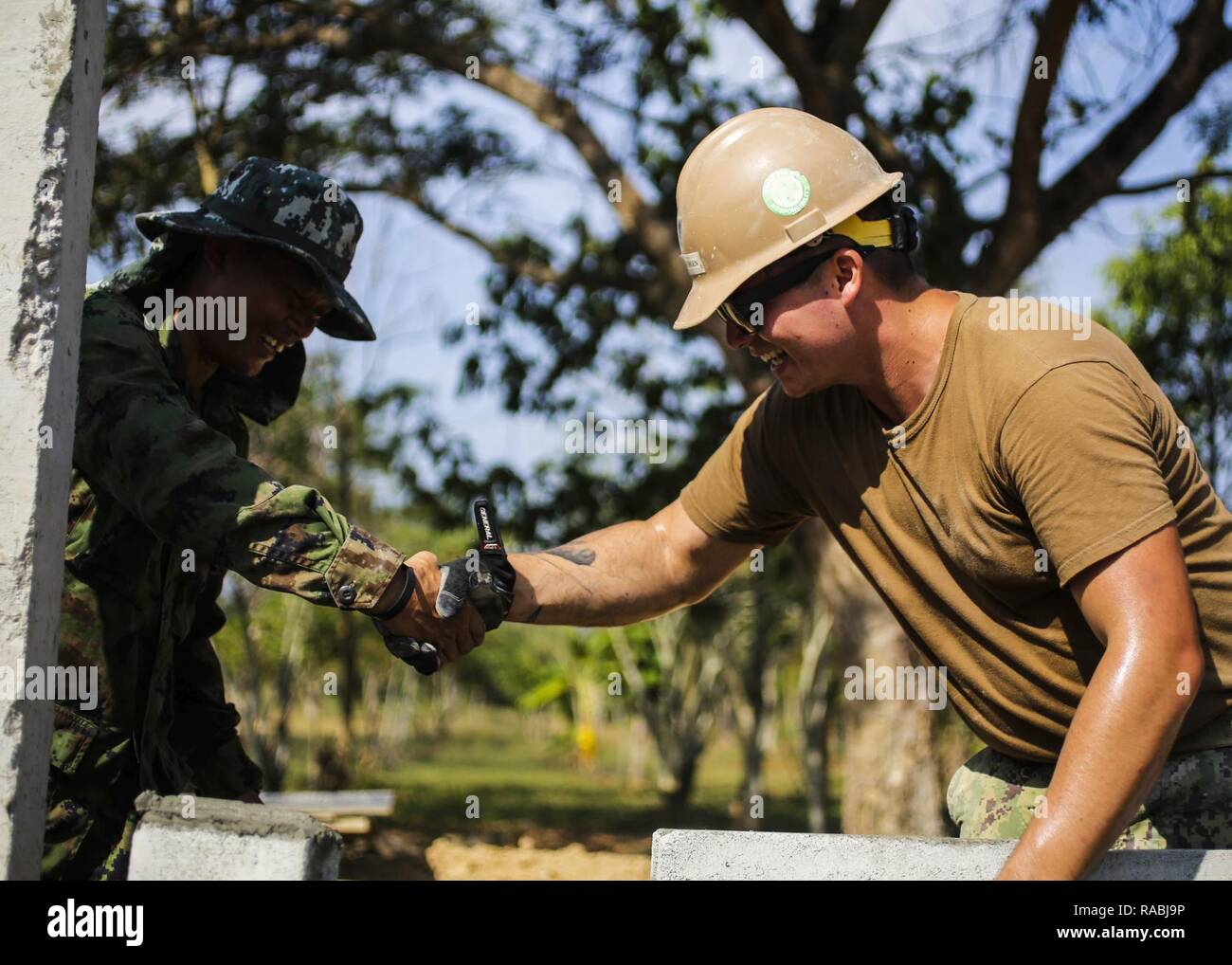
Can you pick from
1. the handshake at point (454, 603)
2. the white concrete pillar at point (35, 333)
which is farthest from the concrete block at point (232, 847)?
the handshake at point (454, 603)

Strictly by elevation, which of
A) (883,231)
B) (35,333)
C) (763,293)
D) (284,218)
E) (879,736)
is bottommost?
(879,736)

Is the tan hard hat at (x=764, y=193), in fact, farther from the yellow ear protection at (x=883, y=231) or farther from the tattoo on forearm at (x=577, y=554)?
the tattoo on forearm at (x=577, y=554)

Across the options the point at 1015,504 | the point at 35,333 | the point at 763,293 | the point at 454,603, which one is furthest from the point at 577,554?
the point at 35,333

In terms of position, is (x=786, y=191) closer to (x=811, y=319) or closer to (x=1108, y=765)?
(x=811, y=319)

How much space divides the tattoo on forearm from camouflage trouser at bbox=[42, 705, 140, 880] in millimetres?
1205

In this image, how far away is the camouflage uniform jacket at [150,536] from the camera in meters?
2.80

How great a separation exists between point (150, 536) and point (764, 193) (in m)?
1.64

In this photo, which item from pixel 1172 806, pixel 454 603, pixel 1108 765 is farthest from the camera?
pixel 454 603

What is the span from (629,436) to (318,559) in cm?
756

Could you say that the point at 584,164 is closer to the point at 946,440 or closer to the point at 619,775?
the point at 946,440

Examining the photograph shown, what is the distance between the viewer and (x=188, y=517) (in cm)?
279

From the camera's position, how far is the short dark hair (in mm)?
2932

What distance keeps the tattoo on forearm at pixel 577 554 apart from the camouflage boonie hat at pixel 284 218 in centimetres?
87
